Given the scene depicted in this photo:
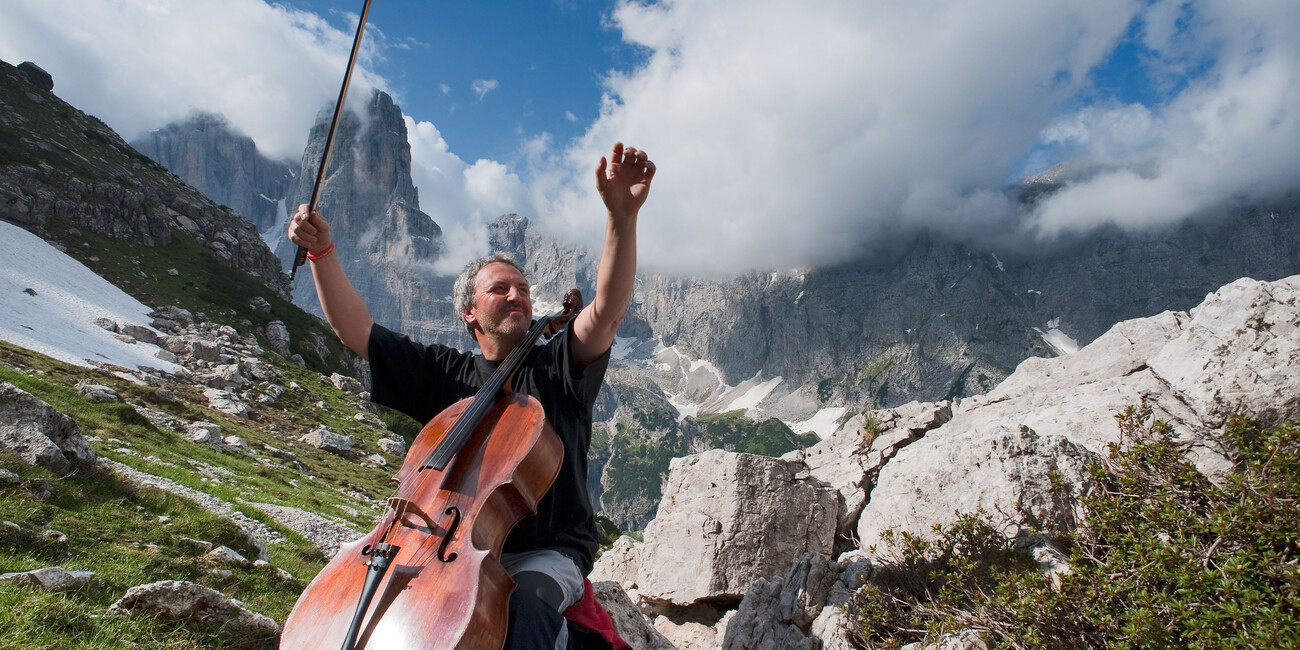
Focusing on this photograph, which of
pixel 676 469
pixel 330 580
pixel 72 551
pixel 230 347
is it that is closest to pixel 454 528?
pixel 330 580

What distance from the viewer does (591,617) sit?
12.8 ft

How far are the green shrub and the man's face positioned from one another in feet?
16.1

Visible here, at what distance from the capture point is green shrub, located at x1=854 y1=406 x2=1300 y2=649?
4707 mm

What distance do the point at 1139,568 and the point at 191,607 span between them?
7.96m

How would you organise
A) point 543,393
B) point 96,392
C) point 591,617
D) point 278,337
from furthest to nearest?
point 278,337, point 96,392, point 543,393, point 591,617

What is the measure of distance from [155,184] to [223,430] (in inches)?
3259

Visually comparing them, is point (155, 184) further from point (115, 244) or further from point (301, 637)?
point (301, 637)

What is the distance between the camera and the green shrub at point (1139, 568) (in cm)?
471

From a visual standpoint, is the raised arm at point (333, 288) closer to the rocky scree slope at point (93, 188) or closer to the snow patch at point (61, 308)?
the snow patch at point (61, 308)

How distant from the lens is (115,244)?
211 ft

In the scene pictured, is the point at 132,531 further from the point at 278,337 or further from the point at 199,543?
the point at 278,337

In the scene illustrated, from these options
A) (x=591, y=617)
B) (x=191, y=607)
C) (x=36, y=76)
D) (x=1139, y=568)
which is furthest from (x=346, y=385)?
(x=36, y=76)

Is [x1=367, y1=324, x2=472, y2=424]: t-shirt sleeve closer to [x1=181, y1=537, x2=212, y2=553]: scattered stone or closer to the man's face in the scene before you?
the man's face

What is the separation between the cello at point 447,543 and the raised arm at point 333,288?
1.10 metres
